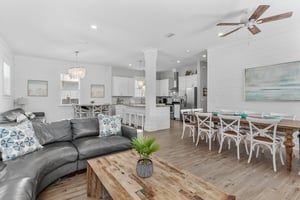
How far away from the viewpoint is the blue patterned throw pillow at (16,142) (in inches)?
79.1

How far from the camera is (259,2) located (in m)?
2.70

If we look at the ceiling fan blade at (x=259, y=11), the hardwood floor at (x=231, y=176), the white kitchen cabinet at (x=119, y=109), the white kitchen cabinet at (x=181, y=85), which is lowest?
the hardwood floor at (x=231, y=176)

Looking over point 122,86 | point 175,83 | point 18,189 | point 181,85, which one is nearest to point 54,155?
point 18,189

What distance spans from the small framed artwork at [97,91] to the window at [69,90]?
707 millimetres

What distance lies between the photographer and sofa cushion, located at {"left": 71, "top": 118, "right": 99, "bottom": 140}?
2.96m

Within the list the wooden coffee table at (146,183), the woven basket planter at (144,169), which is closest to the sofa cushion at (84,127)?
the wooden coffee table at (146,183)

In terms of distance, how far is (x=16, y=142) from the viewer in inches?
82.6

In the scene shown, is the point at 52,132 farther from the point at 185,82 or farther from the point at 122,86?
the point at 185,82

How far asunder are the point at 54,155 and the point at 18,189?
0.85 meters

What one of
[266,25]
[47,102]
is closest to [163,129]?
[266,25]

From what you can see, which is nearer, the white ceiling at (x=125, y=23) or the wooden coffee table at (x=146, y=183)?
the wooden coffee table at (x=146, y=183)

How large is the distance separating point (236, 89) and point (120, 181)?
15.1 feet

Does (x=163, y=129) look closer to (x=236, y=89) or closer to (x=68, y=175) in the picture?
(x=236, y=89)

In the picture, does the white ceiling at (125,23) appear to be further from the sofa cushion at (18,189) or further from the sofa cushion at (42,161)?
the sofa cushion at (18,189)
